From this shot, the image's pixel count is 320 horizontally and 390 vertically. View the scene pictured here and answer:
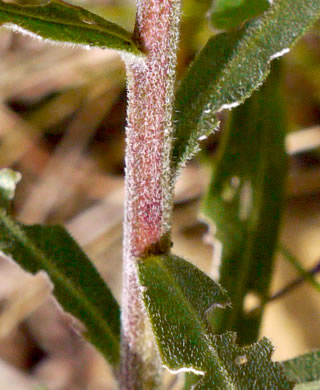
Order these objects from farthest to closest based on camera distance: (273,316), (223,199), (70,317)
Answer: (273,316) < (223,199) < (70,317)

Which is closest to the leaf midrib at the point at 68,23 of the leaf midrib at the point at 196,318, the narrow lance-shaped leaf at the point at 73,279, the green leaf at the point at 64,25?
the green leaf at the point at 64,25

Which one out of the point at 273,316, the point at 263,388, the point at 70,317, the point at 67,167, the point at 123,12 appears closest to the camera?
the point at 263,388

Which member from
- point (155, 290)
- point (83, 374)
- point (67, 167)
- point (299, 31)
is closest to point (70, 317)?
point (155, 290)

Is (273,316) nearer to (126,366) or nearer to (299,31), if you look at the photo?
(126,366)

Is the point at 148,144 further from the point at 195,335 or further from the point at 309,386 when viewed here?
the point at 309,386

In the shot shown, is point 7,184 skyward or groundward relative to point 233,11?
groundward

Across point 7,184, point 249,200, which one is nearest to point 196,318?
point 7,184

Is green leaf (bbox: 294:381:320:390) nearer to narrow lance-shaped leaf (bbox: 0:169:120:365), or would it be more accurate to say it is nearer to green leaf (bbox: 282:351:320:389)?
green leaf (bbox: 282:351:320:389)

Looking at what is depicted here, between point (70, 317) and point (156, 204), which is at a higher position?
point (156, 204)
